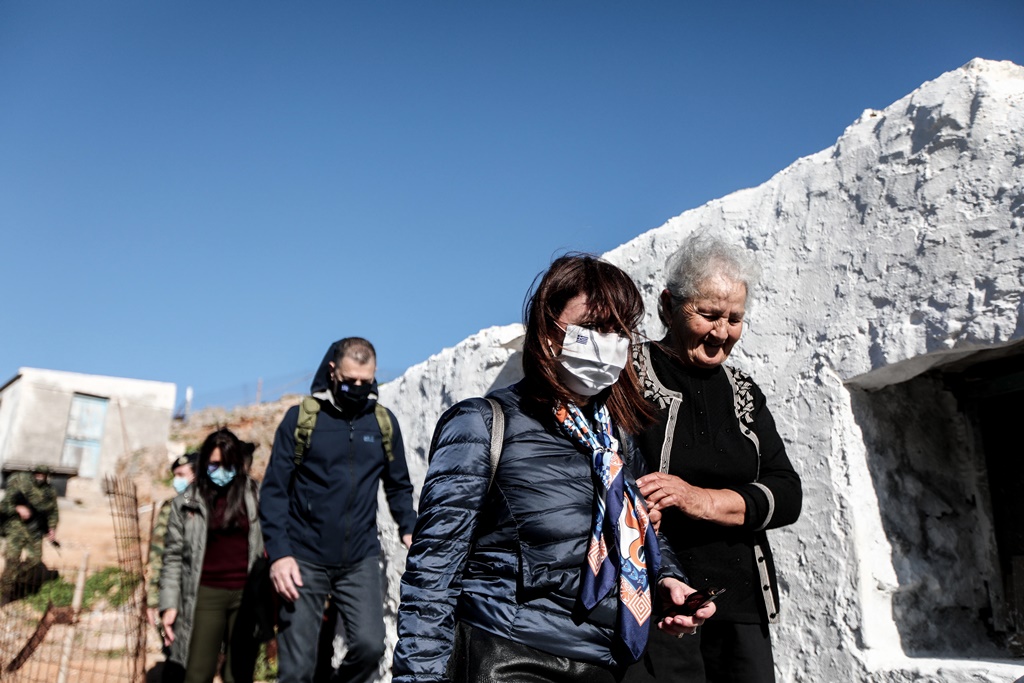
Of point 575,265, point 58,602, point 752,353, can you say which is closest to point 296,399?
point 58,602

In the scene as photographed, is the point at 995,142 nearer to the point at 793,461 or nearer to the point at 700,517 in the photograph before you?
the point at 793,461

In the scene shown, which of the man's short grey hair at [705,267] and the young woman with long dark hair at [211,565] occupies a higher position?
the man's short grey hair at [705,267]

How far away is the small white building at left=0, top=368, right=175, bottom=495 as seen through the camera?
20.0m

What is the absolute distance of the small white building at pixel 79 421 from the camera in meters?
20.0

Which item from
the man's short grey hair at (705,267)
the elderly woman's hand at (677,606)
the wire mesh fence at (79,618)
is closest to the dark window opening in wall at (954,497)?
the man's short grey hair at (705,267)

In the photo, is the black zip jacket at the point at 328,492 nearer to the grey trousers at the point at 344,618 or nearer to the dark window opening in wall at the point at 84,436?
the grey trousers at the point at 344,618

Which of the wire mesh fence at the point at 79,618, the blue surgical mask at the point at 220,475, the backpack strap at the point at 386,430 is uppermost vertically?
the backpack strap at the point at 386,430

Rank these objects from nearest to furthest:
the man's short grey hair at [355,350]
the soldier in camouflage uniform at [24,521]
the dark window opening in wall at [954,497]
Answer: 1. the dark window opening in wall at [954,497]
2. the man's short grey hair at [355,350]
3. the soldier in camouflage uniform at [24,521]

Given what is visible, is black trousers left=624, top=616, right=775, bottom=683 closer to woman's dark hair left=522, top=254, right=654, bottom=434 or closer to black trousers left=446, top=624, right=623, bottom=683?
black trousers left=446, top=624, right=623, bottom=683

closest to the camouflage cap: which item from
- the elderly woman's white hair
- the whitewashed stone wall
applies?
the whitewashed stone wall

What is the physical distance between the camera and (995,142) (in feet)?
9.96

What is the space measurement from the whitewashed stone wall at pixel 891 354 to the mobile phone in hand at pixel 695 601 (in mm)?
1312

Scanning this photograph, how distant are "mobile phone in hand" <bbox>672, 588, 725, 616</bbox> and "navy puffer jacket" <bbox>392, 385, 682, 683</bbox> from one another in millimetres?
241

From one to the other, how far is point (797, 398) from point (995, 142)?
3.85 feet
